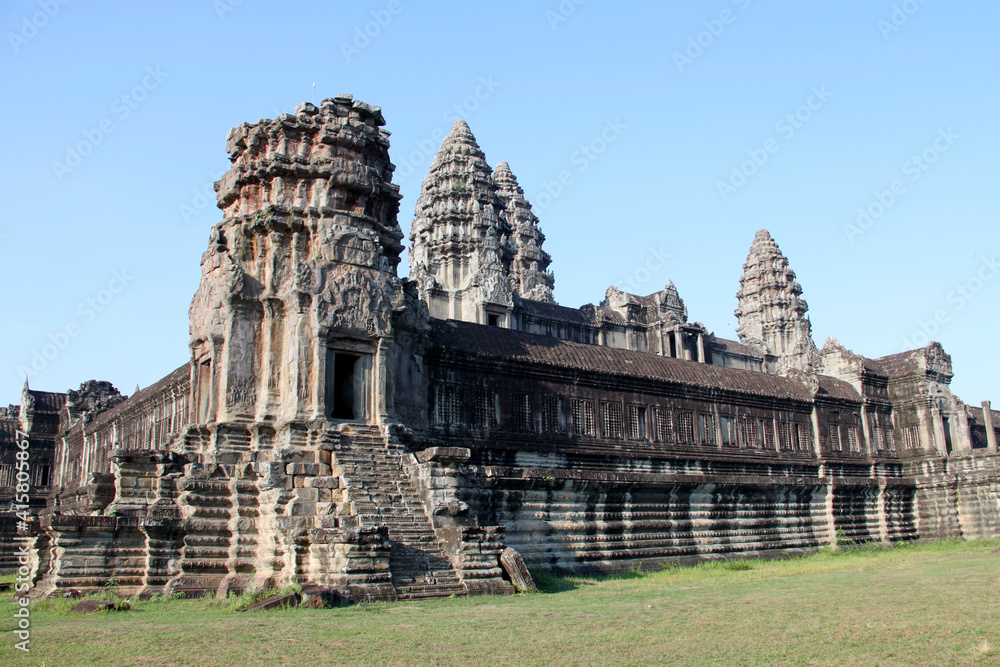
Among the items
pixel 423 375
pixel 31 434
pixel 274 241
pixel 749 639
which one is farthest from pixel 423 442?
pixel 31 434

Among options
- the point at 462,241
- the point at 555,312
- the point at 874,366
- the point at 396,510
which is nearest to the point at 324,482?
the point at 396,510

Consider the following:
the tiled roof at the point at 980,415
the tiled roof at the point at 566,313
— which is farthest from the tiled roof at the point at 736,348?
the tiled roof at the point at 980,415

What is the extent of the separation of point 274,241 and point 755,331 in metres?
52.2

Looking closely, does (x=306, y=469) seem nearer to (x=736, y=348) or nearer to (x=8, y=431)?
(x=8, y=431)

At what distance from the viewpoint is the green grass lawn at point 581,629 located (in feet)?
34.3

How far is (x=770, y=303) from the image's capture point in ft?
221

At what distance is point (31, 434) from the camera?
4709cm

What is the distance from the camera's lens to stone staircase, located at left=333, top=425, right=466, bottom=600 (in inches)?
669

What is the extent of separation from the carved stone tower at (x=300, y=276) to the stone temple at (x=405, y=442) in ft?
0.18

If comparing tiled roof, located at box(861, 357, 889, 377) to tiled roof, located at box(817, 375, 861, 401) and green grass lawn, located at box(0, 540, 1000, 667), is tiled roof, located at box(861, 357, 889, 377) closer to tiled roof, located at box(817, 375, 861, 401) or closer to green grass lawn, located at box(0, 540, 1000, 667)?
tiled roof, located at box(817, 375, 861, 401)

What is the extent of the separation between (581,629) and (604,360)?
17.6 meters

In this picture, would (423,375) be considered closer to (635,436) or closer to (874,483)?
(635,436)

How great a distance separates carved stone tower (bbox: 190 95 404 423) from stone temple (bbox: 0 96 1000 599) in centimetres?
6

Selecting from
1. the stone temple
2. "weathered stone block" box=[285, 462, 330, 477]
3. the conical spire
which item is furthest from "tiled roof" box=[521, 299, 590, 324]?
"weathered stone block" box=[285, 462, 330, 477]
